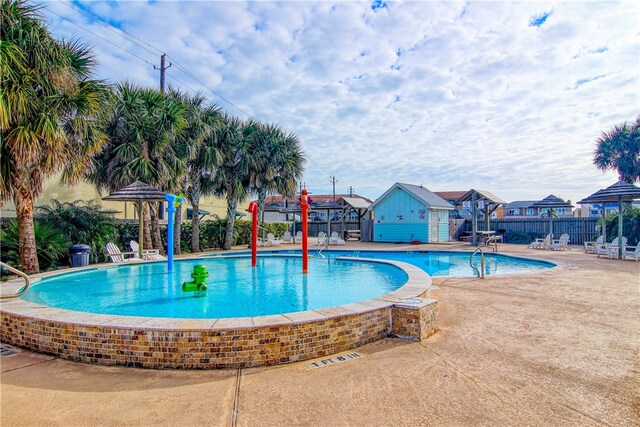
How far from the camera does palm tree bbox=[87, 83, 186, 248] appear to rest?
13.5 m

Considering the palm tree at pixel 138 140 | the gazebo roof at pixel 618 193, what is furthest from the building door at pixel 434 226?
the palm tree at pixel 138 140

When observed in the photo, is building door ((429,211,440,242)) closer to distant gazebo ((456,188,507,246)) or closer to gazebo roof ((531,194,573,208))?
distant gazebo ((456,188,507,246))

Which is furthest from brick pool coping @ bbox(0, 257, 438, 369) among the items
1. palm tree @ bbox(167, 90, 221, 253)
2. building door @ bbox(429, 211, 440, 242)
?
building door @ bbox(429, 211, 440, 242)

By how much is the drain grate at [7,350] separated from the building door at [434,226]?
21042mm

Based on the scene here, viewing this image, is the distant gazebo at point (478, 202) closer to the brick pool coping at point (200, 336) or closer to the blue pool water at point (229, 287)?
the blue pool water at point (229, 287)

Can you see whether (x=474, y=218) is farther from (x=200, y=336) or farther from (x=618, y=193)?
(x=200, y=336)

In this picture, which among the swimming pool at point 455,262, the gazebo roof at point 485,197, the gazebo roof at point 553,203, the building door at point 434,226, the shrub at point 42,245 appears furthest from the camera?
the building door at point 434,226

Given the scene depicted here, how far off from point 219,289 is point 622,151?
86.1 feet

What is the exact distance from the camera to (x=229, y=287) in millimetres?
8703

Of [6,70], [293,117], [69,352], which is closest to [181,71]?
[293,117]

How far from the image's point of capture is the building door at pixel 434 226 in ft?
74.5

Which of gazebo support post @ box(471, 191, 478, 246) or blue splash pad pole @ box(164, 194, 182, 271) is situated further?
gazebo support post @ box(471, 191, 478, 246)

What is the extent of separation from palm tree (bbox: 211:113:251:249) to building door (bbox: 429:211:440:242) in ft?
38.1

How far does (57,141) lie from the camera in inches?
341
